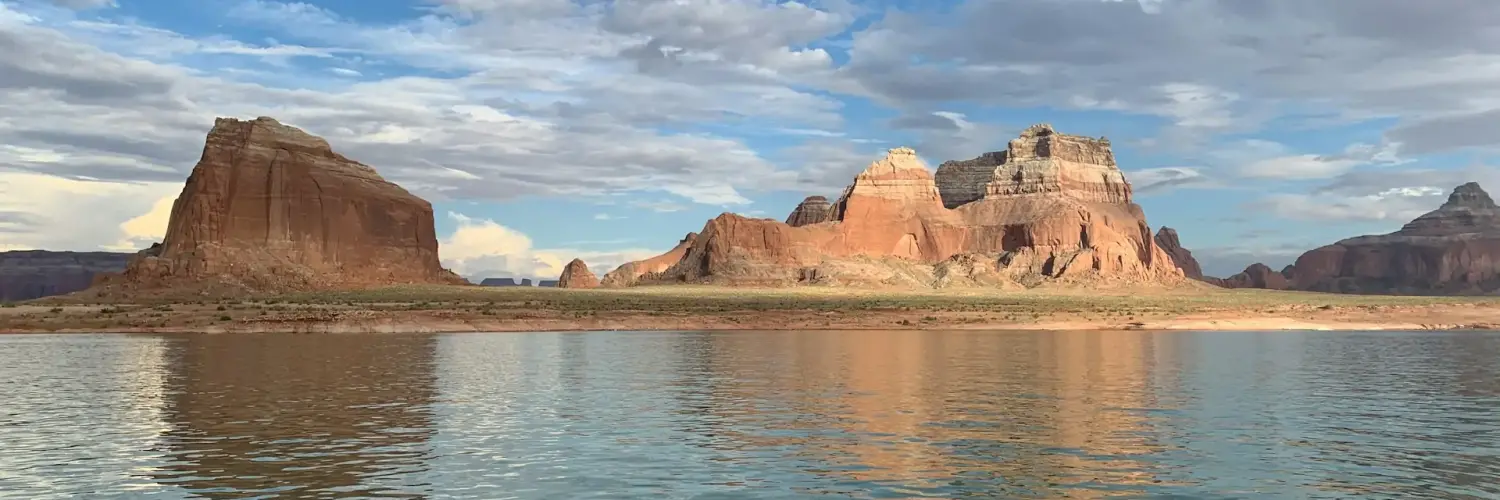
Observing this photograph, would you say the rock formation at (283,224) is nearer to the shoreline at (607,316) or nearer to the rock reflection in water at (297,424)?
the shoreline at (607,316)

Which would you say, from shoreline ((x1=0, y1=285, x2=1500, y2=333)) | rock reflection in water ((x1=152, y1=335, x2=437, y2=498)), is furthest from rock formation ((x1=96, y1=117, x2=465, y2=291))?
rock reflection in water ((x1=152, y1=335, x2=437, y2=498))

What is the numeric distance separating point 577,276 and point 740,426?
15364cm

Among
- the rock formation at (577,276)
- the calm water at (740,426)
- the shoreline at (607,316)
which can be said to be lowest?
the calm water at (740,426)

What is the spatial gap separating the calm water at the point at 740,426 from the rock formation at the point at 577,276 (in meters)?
130

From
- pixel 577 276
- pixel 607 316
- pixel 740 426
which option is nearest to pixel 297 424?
pixel 740 426

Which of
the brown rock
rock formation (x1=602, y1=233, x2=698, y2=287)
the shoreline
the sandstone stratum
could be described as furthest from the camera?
rock formation (x1=602, y1=233, x2=698, y2=287)

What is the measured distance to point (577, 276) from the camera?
567 feet

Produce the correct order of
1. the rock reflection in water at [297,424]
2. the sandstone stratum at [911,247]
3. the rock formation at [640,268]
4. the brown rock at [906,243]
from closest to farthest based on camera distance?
1. the rock reflection in water at [297,424]
2. the sandstone stratum at [911,247]
3. the brown rock at [906,243]
4. the rock formation at [640,268]

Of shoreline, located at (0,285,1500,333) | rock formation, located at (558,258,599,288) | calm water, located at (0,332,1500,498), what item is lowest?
calm water, located at (0,332,1500,498)

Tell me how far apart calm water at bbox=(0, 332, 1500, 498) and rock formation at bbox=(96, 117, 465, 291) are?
65.8 metres

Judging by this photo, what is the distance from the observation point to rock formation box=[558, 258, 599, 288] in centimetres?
17150

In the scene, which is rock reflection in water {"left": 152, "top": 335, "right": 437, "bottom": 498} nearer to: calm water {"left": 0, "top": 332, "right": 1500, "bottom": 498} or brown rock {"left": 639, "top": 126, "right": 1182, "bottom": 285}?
calm water {"left": 0, "top": 332, "right": 1500, "bottom": 498}

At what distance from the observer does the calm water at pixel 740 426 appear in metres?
15.5

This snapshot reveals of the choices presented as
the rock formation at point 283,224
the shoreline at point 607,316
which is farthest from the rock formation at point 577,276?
the shoreline at point 607,316
